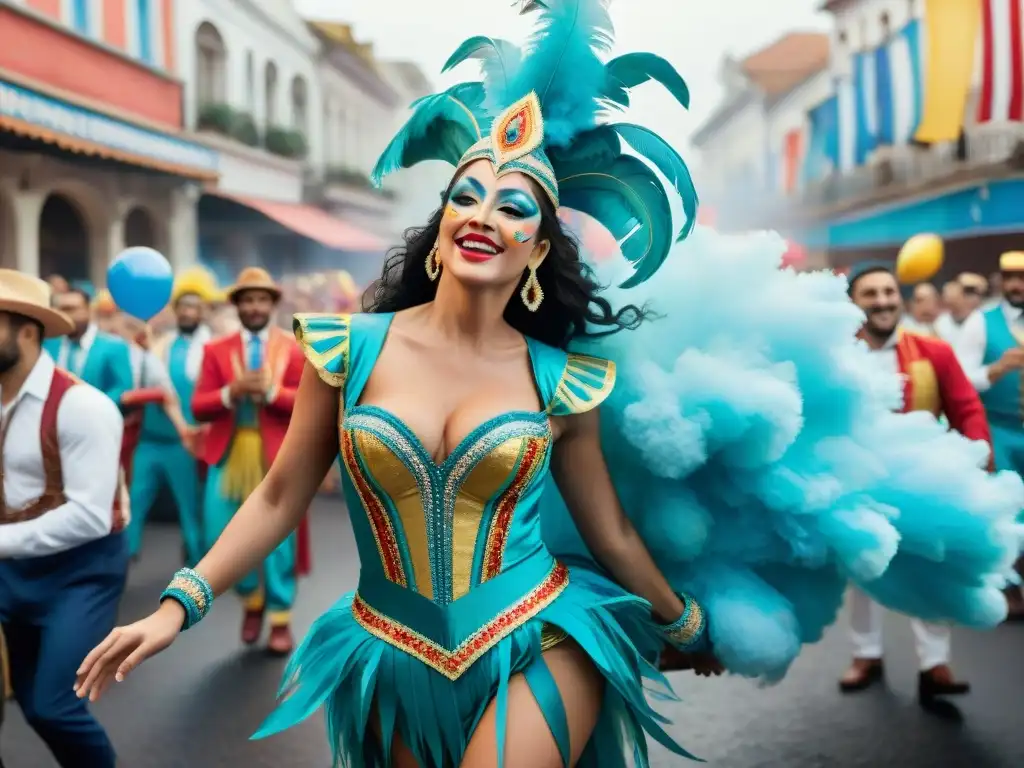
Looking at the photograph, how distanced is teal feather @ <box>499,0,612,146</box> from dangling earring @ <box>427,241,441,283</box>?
1.02 feet

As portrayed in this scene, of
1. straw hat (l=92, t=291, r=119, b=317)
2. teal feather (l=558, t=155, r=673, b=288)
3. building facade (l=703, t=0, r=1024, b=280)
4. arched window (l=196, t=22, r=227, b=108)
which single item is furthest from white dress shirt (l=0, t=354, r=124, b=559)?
building facade (l=703, t=0, r=1024, b=280)

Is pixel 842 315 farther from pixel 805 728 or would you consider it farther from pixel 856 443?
pixel 805 728

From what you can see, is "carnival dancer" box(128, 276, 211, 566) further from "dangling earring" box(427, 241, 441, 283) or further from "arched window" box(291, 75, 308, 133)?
"arched window" box(291, 75, 308, 133)

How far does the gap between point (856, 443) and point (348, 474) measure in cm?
102

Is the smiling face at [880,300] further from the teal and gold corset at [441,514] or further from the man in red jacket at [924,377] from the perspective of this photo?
the teal and gold corset at [441,514]

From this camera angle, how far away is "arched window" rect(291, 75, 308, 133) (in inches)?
589

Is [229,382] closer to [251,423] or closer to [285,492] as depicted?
[251,423]

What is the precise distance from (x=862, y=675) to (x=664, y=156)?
126 inches

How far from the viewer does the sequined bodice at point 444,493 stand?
1801mm

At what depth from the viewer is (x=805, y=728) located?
397 cm

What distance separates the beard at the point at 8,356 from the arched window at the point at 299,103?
1253 centimetres

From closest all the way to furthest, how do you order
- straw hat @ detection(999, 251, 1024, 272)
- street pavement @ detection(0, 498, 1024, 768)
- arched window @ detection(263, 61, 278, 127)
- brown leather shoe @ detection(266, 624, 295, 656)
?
1. street pavement @ detection(0, 498, 1024, 768)
2. brown leather shoe @ detection(266, 624, 295, 656)
3. straw hat @ detection(999, 251, 1024, 272)
4. arched window @ detection(263, 61, 278, 127)

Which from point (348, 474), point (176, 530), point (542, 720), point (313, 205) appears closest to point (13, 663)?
point (348, 474)

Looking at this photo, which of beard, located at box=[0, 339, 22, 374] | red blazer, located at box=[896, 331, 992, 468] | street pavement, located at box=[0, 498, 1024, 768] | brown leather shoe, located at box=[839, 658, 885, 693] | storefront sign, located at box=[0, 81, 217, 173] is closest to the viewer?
beard, located at box=[0, 339, 22, 374]
